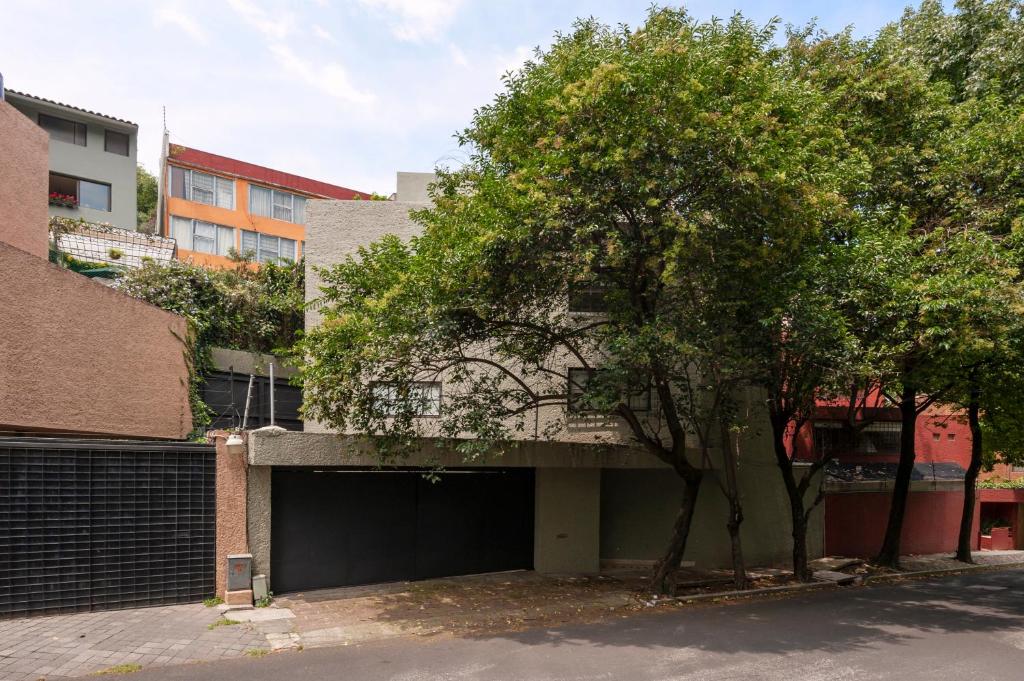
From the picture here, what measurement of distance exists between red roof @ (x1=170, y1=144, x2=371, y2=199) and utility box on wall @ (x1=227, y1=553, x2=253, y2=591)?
2416cm

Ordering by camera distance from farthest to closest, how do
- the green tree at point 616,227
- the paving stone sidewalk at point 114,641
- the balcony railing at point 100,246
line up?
→ 1. the balcony railing at point 100,246
2. the green tree at point 616,227
3. the paving stone sidewalk at point 114,641

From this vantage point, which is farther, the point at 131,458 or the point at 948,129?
the point at 948,129

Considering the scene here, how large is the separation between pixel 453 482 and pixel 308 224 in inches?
281

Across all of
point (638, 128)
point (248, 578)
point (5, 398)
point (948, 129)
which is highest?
point (948, 129)

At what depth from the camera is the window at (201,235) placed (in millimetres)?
31031

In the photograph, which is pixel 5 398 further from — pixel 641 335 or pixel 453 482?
pixel 641 335

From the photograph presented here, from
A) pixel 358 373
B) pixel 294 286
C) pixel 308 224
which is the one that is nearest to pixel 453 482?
pixel 358 373

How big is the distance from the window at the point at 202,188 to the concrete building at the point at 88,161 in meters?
1.73

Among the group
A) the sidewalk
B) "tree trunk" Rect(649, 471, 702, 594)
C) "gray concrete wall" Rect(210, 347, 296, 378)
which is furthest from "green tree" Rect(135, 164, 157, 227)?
"tree trunk" Rect(649, 471, 702, 594)

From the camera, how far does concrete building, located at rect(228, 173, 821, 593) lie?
41.0 feet

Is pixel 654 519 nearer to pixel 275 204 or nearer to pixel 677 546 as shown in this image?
pixel 677 546

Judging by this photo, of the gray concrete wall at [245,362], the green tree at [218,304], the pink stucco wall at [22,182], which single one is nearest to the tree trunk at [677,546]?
the gray concrete wall at [245,362]

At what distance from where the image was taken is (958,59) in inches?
704

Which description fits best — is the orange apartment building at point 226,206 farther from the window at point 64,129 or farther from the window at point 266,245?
the window at point 64,129
